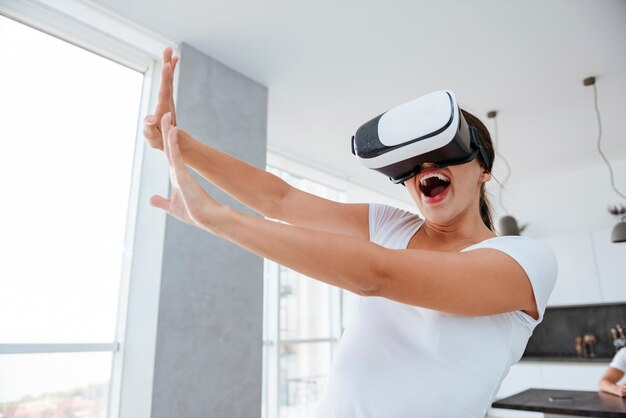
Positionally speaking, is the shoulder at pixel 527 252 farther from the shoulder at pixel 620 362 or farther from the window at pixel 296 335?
the window at pixel 296 335

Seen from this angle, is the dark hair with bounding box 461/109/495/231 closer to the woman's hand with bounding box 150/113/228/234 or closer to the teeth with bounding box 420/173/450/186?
the teeth with bounding box 420/173/450/186

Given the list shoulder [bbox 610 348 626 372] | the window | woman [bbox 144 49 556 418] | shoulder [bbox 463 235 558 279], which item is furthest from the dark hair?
the window

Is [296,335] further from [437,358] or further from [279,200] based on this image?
[437,358]

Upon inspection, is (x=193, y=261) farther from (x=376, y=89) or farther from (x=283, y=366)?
(x=283, y=366)

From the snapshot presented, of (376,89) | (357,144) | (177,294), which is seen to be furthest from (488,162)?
(376,89)

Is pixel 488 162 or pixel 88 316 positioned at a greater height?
pixel 488 162

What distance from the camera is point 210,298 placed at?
8.72ft

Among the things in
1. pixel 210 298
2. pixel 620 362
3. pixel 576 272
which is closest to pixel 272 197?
pixel 210 298

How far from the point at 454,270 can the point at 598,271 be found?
4893 millimetres

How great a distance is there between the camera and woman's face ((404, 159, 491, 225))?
916 millimetres

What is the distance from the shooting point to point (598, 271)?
15.6ft

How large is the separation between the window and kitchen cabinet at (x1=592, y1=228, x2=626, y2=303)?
269 centimetres

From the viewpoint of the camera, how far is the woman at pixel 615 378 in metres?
2.76

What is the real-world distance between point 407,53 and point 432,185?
2.35 m
